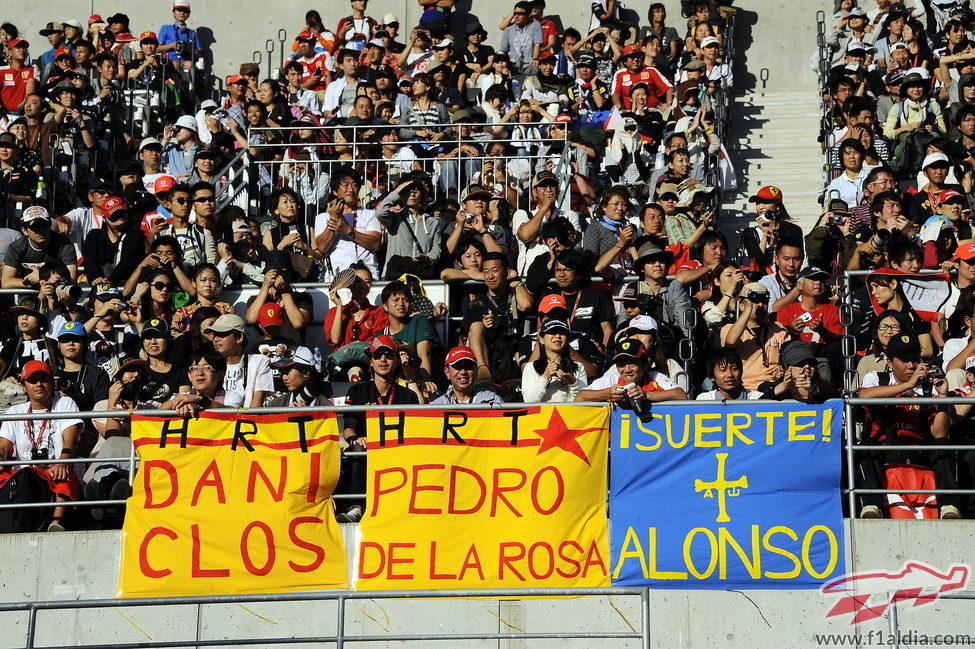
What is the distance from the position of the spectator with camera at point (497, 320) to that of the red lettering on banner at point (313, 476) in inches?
87.6

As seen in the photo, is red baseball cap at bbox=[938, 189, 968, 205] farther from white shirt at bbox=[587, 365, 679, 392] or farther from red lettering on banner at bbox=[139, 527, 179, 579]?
red lettering on banner at bbox=[139, 527, 179, 579]

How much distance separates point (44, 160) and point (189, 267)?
4.21 metres

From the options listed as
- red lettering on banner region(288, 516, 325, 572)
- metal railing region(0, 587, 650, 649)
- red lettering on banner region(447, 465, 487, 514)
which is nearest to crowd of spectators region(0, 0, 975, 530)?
red lettering on banner region(288, 516, 325, 572)

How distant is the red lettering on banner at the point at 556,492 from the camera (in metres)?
11.6

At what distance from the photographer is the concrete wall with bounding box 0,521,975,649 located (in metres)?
11.7

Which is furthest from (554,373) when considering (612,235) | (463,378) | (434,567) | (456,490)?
(612,235)

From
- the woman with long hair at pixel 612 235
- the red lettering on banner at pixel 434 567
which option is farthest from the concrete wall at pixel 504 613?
the woman with long hair at pixel 612 235

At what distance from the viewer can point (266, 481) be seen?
38.8ft

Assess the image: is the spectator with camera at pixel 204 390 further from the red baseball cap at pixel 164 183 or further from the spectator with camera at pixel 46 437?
A: the red baseball cap at pixel 164 183

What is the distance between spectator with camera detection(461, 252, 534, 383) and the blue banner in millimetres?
2449

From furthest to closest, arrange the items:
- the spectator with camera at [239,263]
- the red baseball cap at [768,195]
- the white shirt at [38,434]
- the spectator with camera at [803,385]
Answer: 1. the red baseball cap at [768,195]
2. the spectator with camera at [239,263]
3. the white shirt at [38,434]
4. the spectator with camera at [803,385]

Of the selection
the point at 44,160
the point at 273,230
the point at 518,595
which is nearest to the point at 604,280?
the point at 273,230

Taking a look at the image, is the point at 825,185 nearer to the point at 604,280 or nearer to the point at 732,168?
the point at 732,168

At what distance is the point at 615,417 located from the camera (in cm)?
1171
